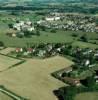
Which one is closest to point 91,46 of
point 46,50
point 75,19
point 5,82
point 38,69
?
point 46,50

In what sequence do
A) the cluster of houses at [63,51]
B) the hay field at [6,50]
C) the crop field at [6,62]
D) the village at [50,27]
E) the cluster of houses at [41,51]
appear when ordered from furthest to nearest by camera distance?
the village at [50,27], the hay field at [6,50], the cluster of houses at [41,51], the cluster of houses at [63,51], the crop field at [6,62]

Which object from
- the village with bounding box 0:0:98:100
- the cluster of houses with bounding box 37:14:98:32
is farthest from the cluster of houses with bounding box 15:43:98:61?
the cluster of houses with bounding box 37:14:98:32

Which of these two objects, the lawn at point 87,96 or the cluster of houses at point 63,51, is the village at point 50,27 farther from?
the lawn at point 87,96

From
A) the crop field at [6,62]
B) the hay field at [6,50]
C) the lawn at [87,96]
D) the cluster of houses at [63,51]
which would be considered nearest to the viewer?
the lawn at [87,96]

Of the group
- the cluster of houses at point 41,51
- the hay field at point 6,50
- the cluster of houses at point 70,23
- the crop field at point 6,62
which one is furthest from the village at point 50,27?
the crop field at point 6,62

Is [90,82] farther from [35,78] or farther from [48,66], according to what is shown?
[48,66]

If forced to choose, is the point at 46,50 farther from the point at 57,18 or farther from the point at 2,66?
the point at 57,18
